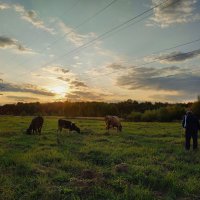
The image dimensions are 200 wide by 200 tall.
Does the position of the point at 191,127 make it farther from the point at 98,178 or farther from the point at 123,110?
the point at 123,110

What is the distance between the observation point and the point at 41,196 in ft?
32.5

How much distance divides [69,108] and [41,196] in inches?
6585

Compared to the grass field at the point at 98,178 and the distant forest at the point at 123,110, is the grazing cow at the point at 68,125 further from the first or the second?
the distant forest at the point at 123,110

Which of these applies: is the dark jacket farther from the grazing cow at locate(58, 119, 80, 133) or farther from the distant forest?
the distant forest

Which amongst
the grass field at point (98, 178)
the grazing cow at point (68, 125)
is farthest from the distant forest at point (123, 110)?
the grass field at point (98, 178)

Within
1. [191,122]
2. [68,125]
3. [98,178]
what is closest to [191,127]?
[191,122]

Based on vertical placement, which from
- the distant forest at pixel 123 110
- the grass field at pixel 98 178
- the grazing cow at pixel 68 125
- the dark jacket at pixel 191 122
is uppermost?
the distant forest at pixel 123 110

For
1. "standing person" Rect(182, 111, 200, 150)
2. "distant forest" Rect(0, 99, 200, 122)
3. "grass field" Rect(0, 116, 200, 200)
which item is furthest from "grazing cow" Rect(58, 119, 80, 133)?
"distant forest" Rect(0, 99, 200, 122)

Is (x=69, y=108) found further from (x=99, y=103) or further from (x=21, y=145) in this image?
(x=21, y=145)

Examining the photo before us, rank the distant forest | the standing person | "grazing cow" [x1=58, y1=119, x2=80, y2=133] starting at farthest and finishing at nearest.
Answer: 1. the distant forest
2. "grazing cow" [x1=58, y1=119, x2=80, y2=133]
3. the standing person

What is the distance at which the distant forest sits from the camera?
8062 centimetres

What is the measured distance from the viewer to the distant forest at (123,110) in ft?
265

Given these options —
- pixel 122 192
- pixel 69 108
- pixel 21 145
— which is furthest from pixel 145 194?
pixel 69 108

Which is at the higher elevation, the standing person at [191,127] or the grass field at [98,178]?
the standing person at [191,127]
